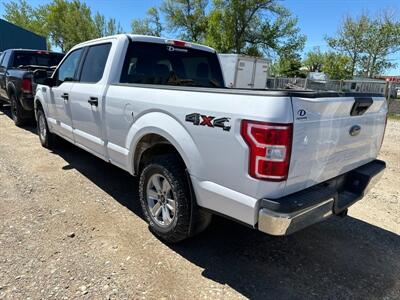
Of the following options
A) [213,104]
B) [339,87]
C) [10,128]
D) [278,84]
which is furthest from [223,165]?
[278,84]

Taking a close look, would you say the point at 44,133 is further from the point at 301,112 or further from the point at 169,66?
the point at 301,112

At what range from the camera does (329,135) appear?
2592 mm

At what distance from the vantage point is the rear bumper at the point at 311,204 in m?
2.33

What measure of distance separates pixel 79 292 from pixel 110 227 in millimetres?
1073

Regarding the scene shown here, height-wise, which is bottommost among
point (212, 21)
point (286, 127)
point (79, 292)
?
point (79, 292)

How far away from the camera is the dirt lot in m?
2.75

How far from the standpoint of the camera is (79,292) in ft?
8.70

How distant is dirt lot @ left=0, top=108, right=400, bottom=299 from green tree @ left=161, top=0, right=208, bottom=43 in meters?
38.3

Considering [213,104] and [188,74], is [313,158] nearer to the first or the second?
[213,104]

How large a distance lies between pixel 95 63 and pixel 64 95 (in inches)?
36.8

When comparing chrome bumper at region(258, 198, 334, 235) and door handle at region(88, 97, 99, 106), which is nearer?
chrome bumper at region(258, 198, 334, 235)

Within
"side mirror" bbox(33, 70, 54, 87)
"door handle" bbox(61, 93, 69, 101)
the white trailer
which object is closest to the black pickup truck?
"side mirror" bbox(33, 70, 54, 87)

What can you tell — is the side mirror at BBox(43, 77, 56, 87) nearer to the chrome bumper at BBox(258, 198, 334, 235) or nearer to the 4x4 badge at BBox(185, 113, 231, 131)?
the 4x4 badge at BBox(185, 113, 231, 131)

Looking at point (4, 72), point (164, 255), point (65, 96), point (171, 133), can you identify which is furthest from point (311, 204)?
point (4, 72)
